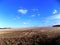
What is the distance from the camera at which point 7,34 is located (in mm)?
9609

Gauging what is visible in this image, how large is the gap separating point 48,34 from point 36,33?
1.91 feet

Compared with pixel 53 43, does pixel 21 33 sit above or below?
above

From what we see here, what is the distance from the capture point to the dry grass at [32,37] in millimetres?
8641

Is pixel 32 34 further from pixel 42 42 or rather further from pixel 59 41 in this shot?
pixel 59 41

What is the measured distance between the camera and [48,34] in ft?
29.2

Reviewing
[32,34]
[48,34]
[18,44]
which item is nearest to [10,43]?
[18,44]

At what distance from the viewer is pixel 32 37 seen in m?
8.89

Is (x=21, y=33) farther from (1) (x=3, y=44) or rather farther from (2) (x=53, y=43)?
(2) (x=53, y=43)

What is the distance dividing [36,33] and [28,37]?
44cm

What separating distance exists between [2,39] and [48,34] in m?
2.32

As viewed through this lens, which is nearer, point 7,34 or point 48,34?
point 48,34

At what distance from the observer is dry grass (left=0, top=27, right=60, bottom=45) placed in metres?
8.64

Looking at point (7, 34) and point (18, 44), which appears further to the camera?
point (7, 34)

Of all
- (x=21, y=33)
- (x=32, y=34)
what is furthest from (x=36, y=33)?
(x=21, y=33)
